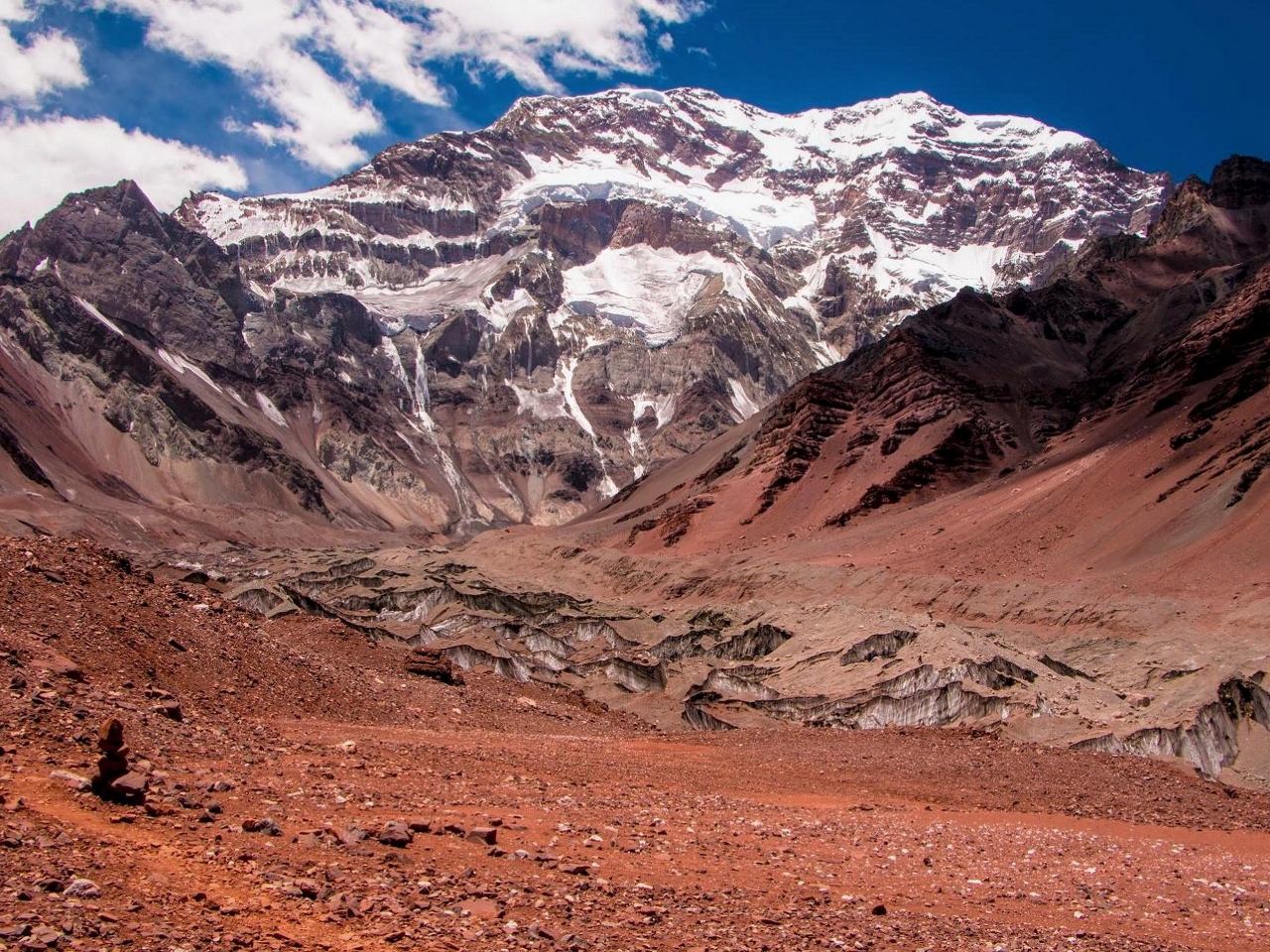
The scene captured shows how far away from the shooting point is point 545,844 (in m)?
11.9

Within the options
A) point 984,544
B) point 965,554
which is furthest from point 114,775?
point 984,544

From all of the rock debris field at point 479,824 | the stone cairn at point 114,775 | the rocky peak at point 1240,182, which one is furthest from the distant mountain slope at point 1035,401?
the stone cairn at point 114,775

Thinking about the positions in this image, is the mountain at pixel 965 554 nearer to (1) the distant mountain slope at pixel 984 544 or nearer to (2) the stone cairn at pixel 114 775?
(1) the distant mountain slope at pixel 984 544

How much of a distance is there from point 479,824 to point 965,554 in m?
69.1

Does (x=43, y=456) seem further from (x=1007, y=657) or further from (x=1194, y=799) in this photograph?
(x=1194, y=799)

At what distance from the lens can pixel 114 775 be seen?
10375 millimetres

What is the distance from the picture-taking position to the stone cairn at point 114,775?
33.2ft

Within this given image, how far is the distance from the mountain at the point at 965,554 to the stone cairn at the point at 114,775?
78.2 ft

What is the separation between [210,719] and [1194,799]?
A: 18.0 meters

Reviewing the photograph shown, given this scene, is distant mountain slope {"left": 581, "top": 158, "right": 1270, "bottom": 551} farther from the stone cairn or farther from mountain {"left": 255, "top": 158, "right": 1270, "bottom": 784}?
the stone cairn

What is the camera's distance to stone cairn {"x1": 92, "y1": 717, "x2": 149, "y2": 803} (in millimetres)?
10133

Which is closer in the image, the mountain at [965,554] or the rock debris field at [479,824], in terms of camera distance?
the rock debris field at [479,824]

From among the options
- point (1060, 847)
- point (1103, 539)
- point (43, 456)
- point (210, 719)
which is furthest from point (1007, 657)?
point (43, 456)

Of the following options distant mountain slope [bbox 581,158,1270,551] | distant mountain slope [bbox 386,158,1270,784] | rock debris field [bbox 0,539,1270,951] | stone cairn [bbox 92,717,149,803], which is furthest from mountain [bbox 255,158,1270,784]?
stone cairn [bbox 92,717,149,803]
